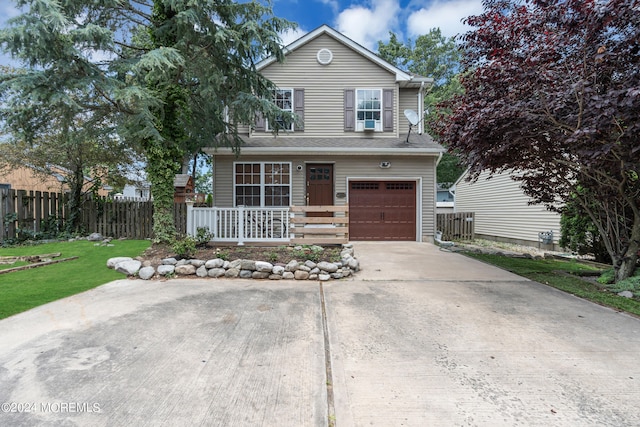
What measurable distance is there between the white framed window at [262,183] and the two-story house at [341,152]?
32mm

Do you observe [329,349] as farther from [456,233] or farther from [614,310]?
[456,233]

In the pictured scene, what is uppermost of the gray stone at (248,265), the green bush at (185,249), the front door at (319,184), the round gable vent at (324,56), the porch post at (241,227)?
the round gable vent at (324,56)

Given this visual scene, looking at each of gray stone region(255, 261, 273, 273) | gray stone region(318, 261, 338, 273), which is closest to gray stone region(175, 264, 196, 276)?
gray stone region(255, 261, 273, 273)

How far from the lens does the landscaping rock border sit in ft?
17.2

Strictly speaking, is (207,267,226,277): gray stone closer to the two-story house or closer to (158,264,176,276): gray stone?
(158,264,176,276): gray stone

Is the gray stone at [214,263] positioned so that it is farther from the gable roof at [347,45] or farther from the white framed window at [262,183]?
the gable roof at [347,45]

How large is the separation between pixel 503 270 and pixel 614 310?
2202mm

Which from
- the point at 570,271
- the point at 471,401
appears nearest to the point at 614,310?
the point at 570,271

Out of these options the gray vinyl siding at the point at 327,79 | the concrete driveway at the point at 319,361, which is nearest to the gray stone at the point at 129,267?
the concrete driveway at the point at 319,361

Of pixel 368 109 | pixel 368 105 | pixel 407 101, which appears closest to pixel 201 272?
pixel 368 109

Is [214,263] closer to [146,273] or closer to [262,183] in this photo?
[146,273]

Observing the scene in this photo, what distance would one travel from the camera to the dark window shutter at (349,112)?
1017 centimetres

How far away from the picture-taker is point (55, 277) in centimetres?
500

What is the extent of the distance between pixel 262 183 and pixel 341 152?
8.94 feet
